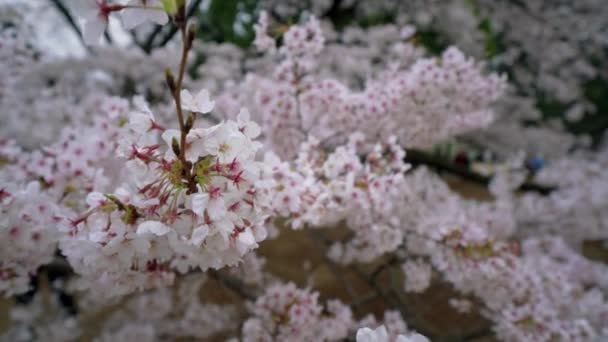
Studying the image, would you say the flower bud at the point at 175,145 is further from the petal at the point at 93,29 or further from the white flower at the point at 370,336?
the white flower at the point at 370,336

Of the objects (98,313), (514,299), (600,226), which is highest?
(514,299)

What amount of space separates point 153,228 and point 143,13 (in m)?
0.41

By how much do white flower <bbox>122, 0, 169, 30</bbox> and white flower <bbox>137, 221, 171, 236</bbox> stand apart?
0.38 m

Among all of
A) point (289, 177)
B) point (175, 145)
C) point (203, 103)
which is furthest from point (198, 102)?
point (289, 177)

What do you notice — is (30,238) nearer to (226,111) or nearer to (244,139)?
(244,139)

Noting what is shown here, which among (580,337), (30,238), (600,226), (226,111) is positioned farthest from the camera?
(600,226)

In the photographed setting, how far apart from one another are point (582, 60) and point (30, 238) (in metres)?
6.66

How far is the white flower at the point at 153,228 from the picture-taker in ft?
2.44

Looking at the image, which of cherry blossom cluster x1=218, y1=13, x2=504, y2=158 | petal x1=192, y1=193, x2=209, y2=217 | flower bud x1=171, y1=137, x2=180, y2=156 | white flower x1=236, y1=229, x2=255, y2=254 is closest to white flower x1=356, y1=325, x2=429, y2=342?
white flower x1=236, y1=229, x2=255, y2=254

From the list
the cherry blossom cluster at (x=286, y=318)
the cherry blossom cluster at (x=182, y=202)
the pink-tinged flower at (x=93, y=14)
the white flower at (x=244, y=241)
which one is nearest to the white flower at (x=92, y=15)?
the pink-tinged flower at (x=93, y=14)

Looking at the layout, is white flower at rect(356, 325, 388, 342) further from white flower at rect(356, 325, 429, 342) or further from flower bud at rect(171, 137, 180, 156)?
flower bud at rect(171, 137, 180, 156)

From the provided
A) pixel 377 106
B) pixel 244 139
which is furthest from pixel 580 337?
pixel 244 139

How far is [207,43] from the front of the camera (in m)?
4.65

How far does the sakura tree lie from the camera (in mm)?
794
